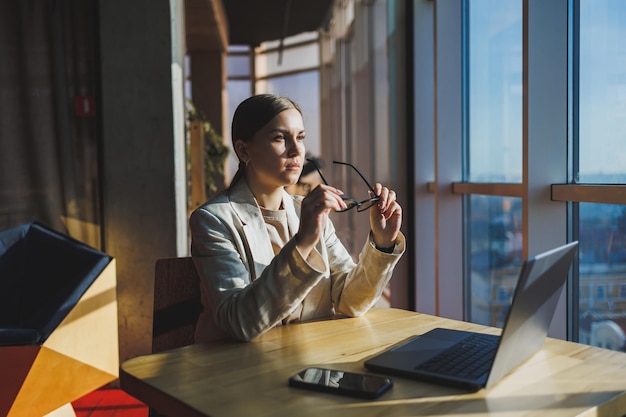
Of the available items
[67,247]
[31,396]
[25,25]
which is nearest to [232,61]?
[25,25]

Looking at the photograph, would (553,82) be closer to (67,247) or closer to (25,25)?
(67,247)

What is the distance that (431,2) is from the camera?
12.4 feet

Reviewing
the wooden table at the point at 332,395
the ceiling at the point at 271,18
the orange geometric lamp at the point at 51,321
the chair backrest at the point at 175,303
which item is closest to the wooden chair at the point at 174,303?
the chair backrest at the point at 175,303

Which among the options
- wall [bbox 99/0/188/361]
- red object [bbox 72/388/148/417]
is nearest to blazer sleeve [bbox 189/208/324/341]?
red object [bbox 72/388/148/417]

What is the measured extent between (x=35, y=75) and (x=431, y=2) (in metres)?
2.42

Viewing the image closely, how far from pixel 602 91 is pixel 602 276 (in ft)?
2.17

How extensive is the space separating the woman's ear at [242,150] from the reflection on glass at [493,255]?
4.92 feet

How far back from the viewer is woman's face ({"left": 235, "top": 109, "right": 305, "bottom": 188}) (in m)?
1.71

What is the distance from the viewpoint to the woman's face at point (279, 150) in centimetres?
171

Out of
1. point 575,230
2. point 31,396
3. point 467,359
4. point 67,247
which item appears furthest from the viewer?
point 67,247

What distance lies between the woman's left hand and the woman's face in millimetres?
245

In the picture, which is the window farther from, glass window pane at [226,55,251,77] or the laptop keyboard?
glass window pane at [226,55,251,77]

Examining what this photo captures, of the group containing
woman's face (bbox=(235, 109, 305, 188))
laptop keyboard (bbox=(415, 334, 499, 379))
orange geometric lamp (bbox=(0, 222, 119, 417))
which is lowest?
orange geometric lamp (bbox=(0, 222, 119, 417))

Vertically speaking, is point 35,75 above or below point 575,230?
above
